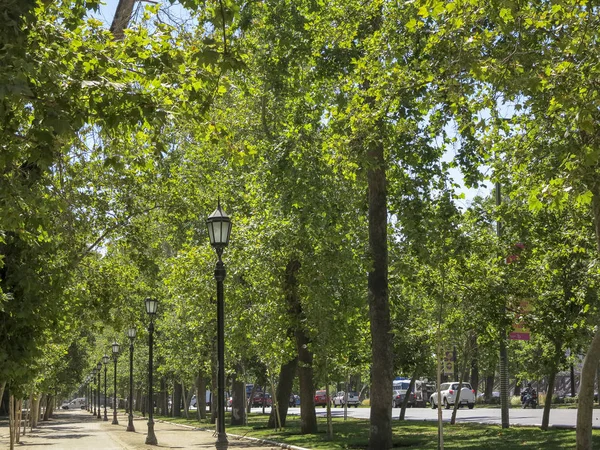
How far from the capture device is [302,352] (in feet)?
91.9

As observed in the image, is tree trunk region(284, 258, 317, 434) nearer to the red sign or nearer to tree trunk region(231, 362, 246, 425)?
the red sign

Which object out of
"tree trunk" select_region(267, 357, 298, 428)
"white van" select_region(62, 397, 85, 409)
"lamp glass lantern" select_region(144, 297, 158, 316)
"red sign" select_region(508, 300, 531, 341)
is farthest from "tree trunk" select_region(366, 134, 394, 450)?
"white van" select_region(62, 397, 85, 409)

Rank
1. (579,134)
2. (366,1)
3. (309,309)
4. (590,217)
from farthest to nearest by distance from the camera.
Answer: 1. (309,309)
2. (366,1)
3. (590,217)
4. (579,134)

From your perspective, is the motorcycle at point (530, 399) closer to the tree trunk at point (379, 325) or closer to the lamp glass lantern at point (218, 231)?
the tree trunk at point (379, 325)

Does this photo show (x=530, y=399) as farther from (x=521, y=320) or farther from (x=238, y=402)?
(x=521, y=320)

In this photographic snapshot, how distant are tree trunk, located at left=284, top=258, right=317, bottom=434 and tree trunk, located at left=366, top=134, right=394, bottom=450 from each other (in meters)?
5.18

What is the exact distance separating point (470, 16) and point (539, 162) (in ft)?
12.2

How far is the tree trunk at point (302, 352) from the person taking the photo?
2659 cm

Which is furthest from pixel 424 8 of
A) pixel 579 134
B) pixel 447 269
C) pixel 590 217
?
pixel 447 269

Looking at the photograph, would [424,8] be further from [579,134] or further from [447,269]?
[447,269]

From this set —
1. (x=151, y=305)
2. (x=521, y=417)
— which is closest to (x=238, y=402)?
(x=521, y=417)

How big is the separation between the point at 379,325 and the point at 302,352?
8.05 m

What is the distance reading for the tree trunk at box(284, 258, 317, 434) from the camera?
26.6 meters

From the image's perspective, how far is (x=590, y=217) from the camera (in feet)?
53.8
